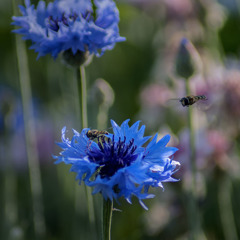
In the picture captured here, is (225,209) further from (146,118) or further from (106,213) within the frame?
(106,213)

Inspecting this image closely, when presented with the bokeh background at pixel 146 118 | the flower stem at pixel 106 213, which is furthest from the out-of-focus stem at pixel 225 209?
the flower stem at pixel 106 213

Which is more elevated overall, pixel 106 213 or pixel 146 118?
pixel 146 118

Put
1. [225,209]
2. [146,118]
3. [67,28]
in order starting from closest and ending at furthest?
[67,28] → [225,209] → [146,118]

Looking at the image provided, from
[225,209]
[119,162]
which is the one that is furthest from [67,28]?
[225,209]

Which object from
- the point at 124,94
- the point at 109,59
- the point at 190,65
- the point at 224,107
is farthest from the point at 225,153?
the point at 109,59

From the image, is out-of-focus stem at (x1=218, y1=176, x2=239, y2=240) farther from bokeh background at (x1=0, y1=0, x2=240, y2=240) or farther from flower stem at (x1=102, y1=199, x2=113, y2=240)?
flower stem at (x1=102, y1=199, x2=113, y2=240)

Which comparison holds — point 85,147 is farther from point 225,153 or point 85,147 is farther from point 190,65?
point 225,153
